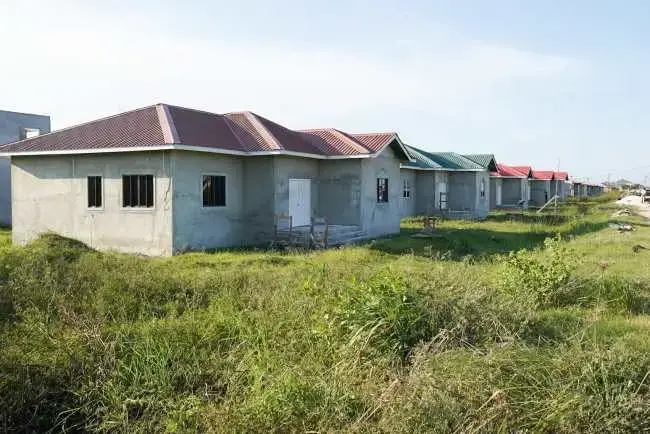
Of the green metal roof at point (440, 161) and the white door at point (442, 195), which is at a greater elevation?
the green metal roof at point (440, 161)

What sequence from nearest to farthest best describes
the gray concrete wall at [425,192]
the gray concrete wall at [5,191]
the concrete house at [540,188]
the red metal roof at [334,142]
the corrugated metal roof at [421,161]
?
the red metal roof at [334,142] → the gray concrete wall at [5,191] → the corrugated metal roof at [421,161] → the gray concrete wall at [425,192] → the concrete house at [540,188]

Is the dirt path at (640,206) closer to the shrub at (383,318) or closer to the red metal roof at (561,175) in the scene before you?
the red metal roof at (561,175)

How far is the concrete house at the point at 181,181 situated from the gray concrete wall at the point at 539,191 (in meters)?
40.6

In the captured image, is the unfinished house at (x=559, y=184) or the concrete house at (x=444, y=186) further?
the unfinished house at (x=559, y=184)

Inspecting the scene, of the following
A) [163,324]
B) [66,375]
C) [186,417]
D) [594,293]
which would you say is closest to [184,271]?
[163,324]

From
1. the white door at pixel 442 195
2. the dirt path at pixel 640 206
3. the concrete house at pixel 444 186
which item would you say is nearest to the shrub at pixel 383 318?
the concrete house at pixel 444 186

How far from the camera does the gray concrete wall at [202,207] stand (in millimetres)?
15914

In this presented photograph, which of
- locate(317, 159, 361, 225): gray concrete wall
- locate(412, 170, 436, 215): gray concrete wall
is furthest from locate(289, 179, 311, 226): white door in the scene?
locate(412, 170, 436, 215): gray concrete wall

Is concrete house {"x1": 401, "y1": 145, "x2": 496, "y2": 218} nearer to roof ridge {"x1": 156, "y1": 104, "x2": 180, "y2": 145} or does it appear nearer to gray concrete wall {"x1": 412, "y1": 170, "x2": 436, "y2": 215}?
gray concrete wall {"x1": 412, "y1": 170, "x2": 436, "y2": 215}

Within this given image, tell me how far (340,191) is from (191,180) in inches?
244

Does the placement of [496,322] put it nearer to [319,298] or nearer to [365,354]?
[365,354]

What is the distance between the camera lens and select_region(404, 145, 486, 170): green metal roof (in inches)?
1268

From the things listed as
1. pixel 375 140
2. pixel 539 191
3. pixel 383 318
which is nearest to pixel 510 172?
pixel 539 191

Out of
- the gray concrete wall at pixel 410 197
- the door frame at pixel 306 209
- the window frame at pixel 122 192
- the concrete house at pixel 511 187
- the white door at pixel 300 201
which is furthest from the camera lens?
the concrete house at pixel 511 187
